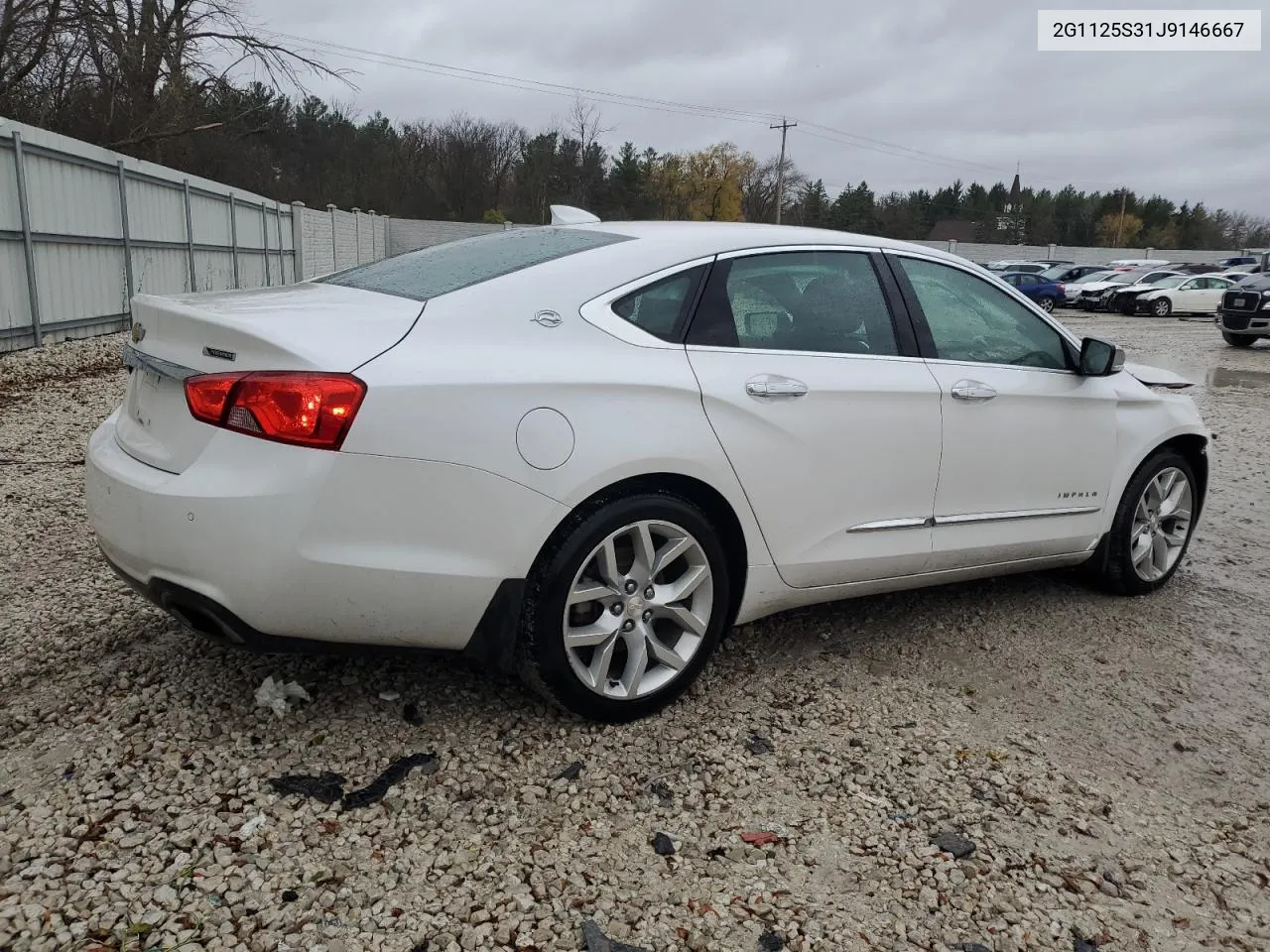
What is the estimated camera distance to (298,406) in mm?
2508

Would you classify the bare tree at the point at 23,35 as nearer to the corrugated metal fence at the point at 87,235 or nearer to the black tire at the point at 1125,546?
the corrugated metal fence at the point at 87,235

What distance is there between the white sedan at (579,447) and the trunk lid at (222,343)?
0.01 m

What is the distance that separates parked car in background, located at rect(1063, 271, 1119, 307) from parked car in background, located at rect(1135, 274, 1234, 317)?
8.97 feet

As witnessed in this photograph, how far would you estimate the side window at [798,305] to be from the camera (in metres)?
3.23

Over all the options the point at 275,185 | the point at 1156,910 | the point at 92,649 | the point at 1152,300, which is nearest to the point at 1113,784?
the point at 1156,910

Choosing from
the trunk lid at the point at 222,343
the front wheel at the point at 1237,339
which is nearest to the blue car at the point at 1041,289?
the front wheel at the point at 1237,339

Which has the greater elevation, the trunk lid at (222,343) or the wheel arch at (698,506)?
the trunk lid at (222,343)

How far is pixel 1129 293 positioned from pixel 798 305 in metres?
31.0

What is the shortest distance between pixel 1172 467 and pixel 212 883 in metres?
4.34

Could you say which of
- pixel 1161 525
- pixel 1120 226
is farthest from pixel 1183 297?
pixel 1120 226

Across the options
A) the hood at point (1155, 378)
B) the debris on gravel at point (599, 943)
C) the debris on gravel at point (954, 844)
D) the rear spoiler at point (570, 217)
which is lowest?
the debris on gravel at point (599, 943)

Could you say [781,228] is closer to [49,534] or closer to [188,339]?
[188,339]

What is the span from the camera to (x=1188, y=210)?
85938mm

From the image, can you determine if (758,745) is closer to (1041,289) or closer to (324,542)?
(324,542)
